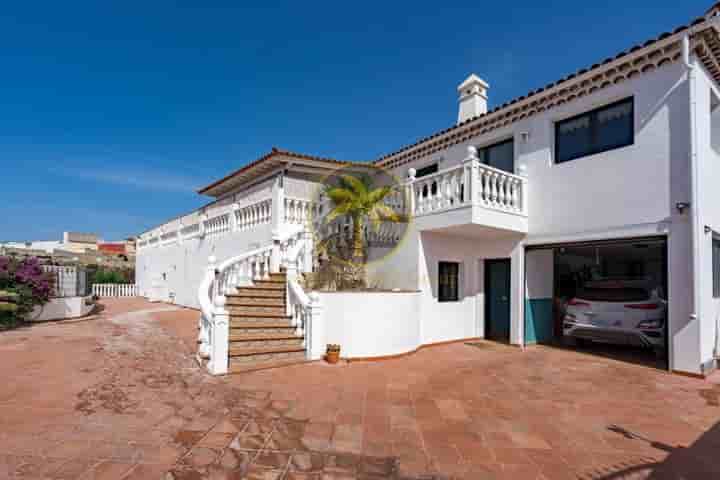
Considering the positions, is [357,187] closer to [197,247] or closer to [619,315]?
[619,315]

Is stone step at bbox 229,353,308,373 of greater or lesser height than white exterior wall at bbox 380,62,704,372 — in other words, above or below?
below

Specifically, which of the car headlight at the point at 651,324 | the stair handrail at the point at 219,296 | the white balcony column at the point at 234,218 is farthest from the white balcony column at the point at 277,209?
the car headlight at the point at 651,324

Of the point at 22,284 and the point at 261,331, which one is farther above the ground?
the point at 22,284

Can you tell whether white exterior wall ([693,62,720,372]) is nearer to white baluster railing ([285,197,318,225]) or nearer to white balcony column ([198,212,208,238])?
white baluster railing ([285,197,318,225])

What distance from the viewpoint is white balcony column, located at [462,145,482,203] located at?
732 cm

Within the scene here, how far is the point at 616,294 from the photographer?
7.82m

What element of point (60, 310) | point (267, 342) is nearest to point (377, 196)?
point (267, 342)

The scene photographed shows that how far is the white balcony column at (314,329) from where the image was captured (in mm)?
6848

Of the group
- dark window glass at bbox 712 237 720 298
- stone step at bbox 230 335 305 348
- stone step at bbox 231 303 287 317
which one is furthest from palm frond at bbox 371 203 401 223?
dark window glass at bbox 712 237 720 298

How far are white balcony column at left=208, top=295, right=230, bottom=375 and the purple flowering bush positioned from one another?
7.34 meters

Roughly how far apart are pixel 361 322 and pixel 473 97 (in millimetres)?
8689

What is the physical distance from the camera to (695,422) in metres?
4.31

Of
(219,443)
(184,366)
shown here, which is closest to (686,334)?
(219,443)

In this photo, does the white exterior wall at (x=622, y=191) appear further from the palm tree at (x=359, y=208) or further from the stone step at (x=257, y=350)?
the stone step at (x=257, y=350)
